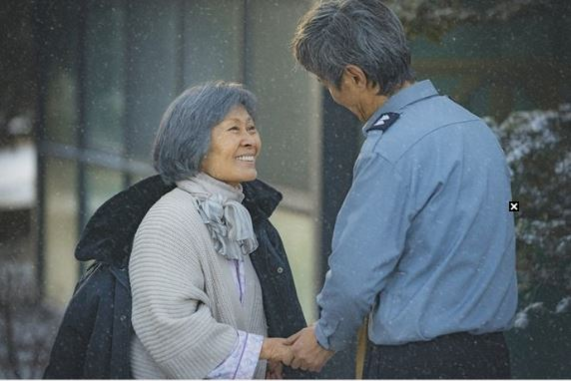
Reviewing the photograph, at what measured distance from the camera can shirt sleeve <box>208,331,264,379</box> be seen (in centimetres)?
453

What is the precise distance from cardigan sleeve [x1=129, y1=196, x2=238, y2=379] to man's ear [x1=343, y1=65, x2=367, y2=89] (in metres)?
0.70

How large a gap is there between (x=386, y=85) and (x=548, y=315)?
298 cm

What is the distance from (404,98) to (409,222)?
44 cm

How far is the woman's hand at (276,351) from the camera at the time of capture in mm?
4574

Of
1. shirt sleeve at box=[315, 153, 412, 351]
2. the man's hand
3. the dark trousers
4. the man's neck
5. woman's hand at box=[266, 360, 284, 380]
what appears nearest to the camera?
shirt sleeve at box=[315, 153, 412, 351]

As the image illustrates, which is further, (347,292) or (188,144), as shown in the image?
(188,144)

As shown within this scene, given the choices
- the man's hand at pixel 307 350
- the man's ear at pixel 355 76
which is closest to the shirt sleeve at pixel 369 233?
the man's ear at pixel 355 76

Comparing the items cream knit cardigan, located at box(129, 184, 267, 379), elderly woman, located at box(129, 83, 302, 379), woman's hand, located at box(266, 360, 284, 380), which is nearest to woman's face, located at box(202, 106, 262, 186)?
elderly woman, located at box(129, 83, 302, 379)

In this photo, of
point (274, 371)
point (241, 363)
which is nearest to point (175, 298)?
point (241, 363)

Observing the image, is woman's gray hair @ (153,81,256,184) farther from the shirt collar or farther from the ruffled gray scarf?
the shirt collar

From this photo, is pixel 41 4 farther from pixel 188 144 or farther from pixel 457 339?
pixel 457 339

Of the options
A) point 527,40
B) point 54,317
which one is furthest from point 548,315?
point 54,317

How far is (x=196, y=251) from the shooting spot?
4.48 meters

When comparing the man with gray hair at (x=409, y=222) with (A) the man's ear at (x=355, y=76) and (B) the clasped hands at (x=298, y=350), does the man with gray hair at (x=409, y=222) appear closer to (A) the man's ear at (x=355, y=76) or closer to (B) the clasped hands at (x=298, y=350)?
(A) the man's ear at (x=355, y=76)
